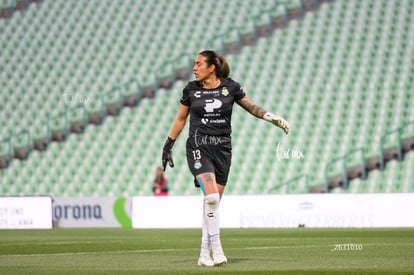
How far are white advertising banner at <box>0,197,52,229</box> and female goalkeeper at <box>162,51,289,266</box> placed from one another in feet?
48.2

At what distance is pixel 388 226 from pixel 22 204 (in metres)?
9.38

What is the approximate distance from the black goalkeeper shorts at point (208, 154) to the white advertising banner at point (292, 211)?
12.0m

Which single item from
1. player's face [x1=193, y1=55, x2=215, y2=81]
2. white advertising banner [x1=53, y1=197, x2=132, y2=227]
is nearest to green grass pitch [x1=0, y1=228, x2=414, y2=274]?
player's face [x1=193, y1=55, x2=215, y2=81]

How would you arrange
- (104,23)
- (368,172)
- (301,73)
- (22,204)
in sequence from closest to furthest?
(22,204), (368,172), (301,73), (104,23)

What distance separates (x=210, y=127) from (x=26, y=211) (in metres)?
15.1

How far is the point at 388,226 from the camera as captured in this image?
68.3 feet

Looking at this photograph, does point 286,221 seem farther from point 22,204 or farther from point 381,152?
point 22,204

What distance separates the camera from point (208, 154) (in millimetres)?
9180

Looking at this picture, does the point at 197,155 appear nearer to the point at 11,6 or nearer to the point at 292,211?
the point at 292,211

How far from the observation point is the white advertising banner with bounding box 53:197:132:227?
24281 mm

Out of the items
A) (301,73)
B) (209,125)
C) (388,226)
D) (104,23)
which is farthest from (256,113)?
(104,23)

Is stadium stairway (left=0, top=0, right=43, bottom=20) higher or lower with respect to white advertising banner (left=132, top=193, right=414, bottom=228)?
higher

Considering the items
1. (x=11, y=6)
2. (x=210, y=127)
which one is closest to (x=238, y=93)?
(x=210, y=127)

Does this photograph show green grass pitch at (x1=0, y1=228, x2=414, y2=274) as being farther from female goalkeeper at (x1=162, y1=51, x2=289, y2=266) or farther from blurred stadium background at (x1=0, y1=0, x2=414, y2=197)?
blurred stadium background at (x1=0, y1=0, x2=414, y2=197)
